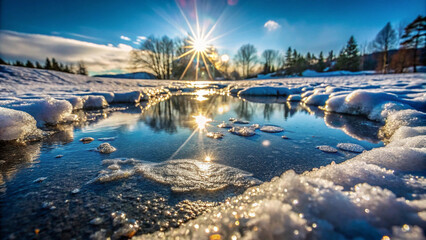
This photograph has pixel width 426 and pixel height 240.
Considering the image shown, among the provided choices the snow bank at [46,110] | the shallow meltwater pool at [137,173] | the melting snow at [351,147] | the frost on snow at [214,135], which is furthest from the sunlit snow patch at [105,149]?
the melting snow at [351,147]

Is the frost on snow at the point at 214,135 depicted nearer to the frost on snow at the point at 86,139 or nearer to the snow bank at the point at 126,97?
the frost on snow at the point at 86,139

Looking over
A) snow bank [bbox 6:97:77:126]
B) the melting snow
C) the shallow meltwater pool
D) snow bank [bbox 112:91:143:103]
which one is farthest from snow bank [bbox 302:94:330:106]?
snow bank [bbox 6:97:77:126]

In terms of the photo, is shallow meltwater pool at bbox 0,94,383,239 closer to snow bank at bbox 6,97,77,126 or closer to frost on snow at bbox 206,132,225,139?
frost on snow at bbox 206,132,225,139

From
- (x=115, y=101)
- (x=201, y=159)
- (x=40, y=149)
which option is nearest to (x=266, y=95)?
(x=115, y=101)

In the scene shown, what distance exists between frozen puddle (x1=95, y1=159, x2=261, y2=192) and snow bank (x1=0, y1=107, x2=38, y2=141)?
1.46 meters

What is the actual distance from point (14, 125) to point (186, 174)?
2.36m

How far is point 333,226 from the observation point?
0.65 m

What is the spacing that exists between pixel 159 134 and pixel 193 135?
1.81 ft

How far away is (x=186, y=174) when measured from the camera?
4.71ft

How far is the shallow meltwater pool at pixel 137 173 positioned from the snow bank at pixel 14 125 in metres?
0.21

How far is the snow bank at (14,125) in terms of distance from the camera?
194 centimetres

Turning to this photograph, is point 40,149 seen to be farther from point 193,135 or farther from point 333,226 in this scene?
point 333,226

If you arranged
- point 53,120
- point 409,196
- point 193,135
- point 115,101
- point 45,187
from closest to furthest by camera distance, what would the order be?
1. point 409,196
2. point 45,187
3. point 193,135
4. point 53,120
5. point 115,101

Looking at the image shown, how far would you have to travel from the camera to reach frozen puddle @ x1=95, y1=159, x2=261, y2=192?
1.29m
